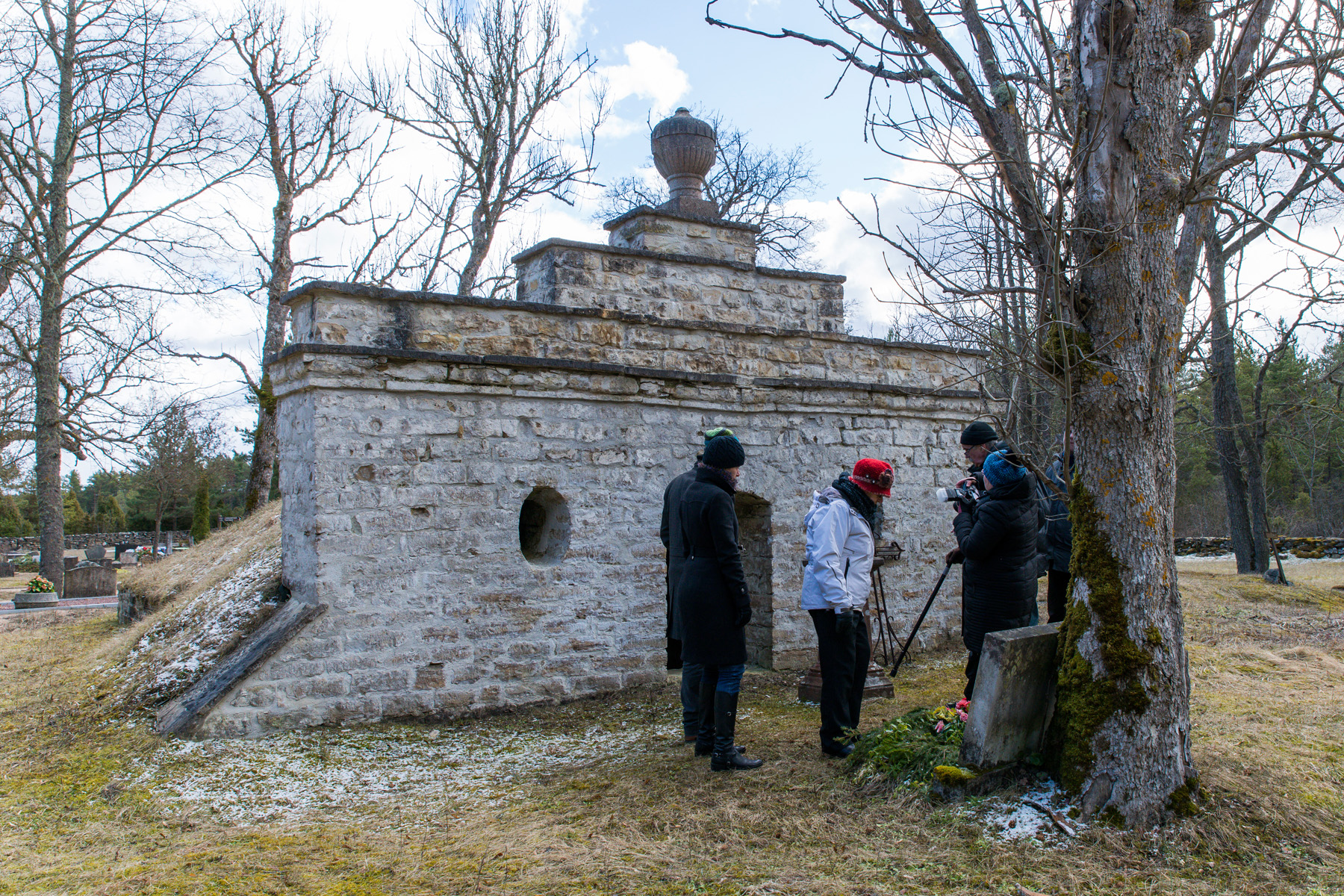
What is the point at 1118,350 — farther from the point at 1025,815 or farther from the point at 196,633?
the point at 196,633

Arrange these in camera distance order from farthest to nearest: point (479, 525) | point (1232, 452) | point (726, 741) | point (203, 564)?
1. point (1232, 452)
2. point (203, 564)
3. point (479, 525)
4. point (726, 741)

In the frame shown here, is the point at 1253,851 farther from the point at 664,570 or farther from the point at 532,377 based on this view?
the point at 532,377

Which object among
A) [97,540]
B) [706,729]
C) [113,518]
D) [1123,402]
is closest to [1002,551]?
[1123,402]

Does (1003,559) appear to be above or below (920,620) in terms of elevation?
above

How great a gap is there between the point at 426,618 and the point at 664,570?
6.34 ft

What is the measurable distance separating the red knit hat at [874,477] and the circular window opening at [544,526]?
2.49 metres

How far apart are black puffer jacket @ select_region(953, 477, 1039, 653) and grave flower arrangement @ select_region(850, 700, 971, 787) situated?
0.62 m

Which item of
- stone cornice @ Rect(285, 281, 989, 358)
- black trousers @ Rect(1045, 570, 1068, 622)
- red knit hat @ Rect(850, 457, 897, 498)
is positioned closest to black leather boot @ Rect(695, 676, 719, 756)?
red knit hat @ Rect(850, 457, 897, 498)

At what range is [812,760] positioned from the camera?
487cm

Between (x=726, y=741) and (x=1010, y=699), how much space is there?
1589 millimetres

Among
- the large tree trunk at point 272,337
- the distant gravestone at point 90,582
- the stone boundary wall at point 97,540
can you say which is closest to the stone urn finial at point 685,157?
the large tree trunk at point 272,337

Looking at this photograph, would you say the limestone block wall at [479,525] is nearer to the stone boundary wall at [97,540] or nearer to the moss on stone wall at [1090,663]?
the moss on stone wall at [1090,663]

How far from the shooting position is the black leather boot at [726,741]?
4785 mm

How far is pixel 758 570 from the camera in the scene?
7570 millimetres
